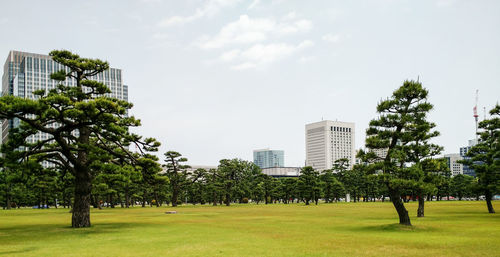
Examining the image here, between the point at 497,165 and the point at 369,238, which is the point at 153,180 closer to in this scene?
the point at 369,238

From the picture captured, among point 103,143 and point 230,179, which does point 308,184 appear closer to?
point 230,179

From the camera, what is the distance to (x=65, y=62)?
27.5m

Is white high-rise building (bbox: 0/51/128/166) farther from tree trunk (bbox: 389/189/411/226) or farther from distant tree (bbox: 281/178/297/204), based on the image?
tree trunk (bbox: 389/189/411/226)

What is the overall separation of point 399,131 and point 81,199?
21.9 metres

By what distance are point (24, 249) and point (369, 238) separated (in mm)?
15760

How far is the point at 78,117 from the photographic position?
24594mm

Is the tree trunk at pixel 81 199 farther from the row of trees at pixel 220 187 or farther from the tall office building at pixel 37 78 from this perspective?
the tall office building at pixel 37 78

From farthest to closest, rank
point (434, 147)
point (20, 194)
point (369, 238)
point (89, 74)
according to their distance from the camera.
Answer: point (20, 194)
point (434, 147)
point (89, 74)
point (369, 238)

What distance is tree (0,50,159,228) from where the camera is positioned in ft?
77.2

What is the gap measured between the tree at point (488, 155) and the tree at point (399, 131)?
16413 mm

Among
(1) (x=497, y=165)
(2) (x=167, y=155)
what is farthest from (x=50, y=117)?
(2) (x=167, y=155)

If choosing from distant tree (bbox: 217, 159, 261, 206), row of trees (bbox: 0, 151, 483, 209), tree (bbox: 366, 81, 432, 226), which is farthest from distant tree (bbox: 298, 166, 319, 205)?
tree (bbox: 366, 81, 432, 226)

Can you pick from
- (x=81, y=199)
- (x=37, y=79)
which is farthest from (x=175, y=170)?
(x=37, y=79)

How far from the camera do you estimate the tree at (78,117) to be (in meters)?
23.5
